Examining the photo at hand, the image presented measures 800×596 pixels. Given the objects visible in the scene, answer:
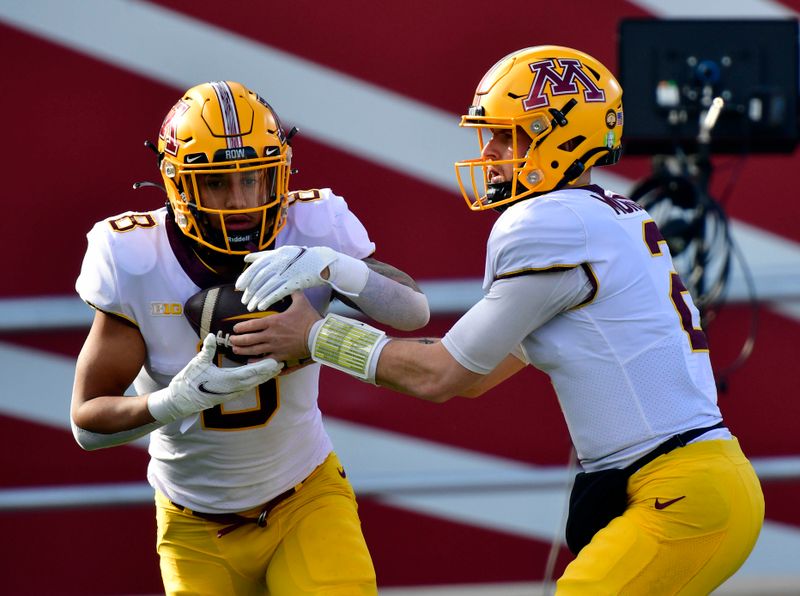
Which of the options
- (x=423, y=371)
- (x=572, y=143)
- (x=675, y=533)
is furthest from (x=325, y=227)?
(x=675, y=533)

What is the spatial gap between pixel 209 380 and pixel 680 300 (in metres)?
1.00

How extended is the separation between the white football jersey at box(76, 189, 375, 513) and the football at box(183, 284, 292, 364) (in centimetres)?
8

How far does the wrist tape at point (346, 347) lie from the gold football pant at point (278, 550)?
40cm

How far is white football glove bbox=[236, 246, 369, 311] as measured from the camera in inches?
104

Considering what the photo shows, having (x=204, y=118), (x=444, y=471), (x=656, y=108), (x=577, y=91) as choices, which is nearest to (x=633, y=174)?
(x=656, y=108)

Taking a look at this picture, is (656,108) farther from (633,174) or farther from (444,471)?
(444,471)

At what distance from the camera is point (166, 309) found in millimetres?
2793

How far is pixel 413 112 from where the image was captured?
4.38 m

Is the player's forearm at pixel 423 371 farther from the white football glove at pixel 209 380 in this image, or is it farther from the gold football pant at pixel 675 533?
the gold football pant at pixel 675 533

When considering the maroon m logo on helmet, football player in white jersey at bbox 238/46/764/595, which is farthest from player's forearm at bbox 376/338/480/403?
the maroon m logo on helmet

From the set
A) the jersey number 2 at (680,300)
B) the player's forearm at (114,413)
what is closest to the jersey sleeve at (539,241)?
the jersey number 2 at (680,300)

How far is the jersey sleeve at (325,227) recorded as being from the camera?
295 centimetres

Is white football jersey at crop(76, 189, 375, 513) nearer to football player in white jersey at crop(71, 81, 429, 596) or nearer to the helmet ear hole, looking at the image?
football player in white jersey at crop(71, 81, 429, 596)

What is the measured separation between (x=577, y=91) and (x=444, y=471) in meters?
1.99
